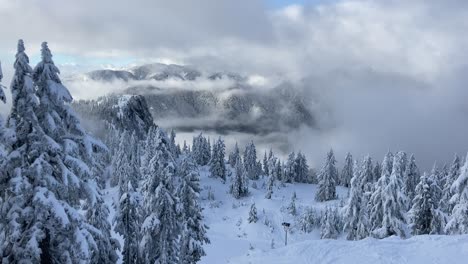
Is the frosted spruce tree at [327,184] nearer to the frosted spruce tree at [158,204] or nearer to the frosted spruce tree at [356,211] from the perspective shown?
the frosted spruce tree at [356,211]

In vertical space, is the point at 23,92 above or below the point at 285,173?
above

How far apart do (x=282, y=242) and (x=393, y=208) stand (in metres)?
34.8

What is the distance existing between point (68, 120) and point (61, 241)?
4074 mm

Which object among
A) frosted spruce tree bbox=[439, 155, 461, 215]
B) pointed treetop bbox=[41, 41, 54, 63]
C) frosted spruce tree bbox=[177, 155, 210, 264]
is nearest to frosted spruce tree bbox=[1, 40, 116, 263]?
pointed treetop bbox=[41, 41, 54, 63]

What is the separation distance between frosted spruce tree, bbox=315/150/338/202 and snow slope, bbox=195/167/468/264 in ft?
10.3

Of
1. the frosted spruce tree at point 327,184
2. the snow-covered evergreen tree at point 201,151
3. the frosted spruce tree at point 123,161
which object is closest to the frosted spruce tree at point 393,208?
the frosted spruce tree at point 123,161

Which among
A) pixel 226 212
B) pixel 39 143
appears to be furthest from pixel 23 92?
pixel 226 212

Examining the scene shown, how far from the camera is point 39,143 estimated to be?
46.9ft

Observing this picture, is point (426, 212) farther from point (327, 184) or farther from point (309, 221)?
point (327, 184)

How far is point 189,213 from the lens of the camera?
115ft

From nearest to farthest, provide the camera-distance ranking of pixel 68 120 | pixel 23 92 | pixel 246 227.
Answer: pixel 23 92, pixel 68 120, pixel 246 227

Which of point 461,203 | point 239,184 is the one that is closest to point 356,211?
point 461,203

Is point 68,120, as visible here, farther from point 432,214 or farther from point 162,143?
point 432,214

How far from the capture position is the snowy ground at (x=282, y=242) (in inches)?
1176
